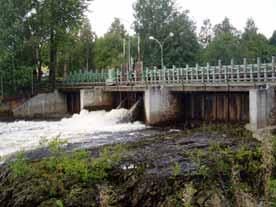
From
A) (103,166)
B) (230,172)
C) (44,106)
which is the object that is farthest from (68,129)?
(230,172)

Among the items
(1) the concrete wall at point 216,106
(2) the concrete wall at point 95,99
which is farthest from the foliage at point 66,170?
(2) the concrete wall at point 95,99

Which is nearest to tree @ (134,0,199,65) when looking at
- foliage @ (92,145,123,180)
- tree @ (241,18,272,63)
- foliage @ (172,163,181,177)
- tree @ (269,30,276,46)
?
tree @ (241,18,272,63)

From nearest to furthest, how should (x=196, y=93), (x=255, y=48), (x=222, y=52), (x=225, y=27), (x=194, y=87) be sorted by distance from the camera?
(x=194, y=87) → (x=196, y=93) → (x=222, y=52) → (x=255, y=48) → (x=225, y=27)

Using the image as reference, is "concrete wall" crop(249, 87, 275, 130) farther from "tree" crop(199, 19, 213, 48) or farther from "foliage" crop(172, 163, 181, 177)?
"tree" crop(199, 19, 213, 48)

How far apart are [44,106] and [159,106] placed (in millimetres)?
14547

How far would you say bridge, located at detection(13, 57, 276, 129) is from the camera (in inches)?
853

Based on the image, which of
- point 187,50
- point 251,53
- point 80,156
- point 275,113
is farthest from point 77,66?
point 80,156

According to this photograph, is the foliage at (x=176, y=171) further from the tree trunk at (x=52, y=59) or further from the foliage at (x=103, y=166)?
the tree trunk at (x=52, y=59)

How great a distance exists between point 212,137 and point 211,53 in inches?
1927

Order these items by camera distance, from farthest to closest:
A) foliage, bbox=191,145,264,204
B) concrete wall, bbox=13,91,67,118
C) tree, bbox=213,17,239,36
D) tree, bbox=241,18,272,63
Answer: tree, bbox=213,17,239,36 → tree, bbox=241,18,272,63 → concrete wall, bbox=13,91,67,118 → foliage, bbox=191,145,264,204

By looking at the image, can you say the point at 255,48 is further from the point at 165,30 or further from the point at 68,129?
the point at 68,129

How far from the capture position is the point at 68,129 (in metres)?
27.4

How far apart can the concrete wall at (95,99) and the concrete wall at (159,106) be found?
26.0ft

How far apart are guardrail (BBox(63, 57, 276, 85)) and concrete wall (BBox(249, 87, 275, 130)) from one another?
85cm
